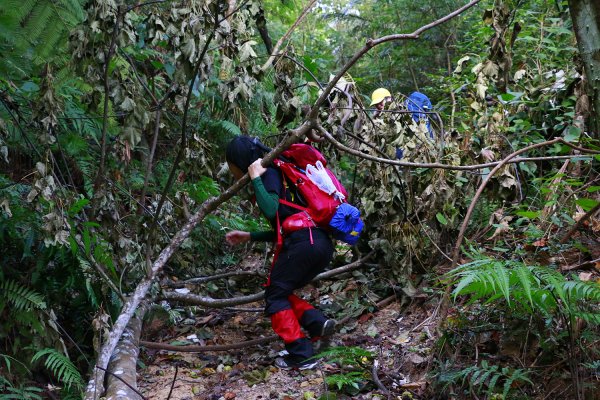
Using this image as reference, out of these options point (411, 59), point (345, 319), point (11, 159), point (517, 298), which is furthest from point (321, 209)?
point (411, 59)

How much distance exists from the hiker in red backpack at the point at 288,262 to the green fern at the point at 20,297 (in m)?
1.62

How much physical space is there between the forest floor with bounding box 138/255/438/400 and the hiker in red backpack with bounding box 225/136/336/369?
0.61 feet

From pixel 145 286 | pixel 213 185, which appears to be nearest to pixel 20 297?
pixel 145 286

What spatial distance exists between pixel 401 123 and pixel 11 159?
3.61 meters

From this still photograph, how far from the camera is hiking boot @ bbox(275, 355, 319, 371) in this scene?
4172 mm

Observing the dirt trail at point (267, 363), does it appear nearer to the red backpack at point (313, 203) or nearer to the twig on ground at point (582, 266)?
the red backpack at point (313, 203)

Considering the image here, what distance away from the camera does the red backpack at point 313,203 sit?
14.2 feet

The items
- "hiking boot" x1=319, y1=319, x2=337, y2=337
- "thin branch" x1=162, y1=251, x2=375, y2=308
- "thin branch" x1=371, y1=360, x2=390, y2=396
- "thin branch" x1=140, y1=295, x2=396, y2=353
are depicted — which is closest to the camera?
"thin branch" x1=371, y1=360, x2=390, y2=396

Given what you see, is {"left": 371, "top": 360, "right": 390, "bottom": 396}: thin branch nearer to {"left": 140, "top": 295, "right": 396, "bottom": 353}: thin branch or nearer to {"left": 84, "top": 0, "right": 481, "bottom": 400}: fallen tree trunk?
{"left": 140, "top": 295, "right": 396, "bottom": 353}: thin branch

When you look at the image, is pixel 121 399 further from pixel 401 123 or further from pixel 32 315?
pixel 401 123

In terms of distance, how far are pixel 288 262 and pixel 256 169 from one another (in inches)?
29.2

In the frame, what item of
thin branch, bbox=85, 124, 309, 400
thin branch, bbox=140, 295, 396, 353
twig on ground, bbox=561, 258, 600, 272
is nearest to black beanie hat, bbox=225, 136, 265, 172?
thin branch, bbox=85, 124, 309, 400

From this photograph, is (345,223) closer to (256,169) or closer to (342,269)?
(256,169)

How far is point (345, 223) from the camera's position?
432 cm
